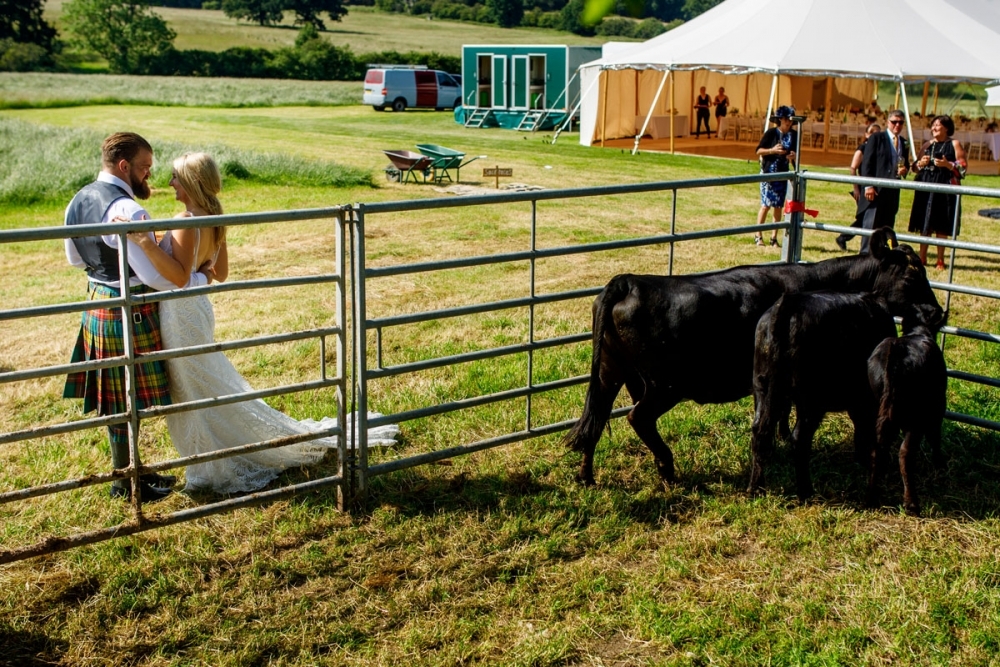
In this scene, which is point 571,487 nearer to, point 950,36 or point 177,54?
point 950,36

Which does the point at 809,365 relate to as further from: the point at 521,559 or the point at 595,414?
the point at 521,559

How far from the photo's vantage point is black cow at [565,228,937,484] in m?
4.87

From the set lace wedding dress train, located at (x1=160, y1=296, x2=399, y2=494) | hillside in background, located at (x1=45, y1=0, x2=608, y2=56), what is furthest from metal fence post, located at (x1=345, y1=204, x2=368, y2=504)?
hillside in background, located at (x1=45, y1=0, x2=608, y2=56)

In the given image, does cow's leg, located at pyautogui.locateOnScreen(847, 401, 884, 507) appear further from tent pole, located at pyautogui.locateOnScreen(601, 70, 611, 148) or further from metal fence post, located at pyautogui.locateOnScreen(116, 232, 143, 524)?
tent pole, located at pyautogui.locateOnScreen(601, 70, 611, 148)

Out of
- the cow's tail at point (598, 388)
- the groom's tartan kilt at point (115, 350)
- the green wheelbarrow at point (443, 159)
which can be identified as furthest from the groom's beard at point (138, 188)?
the green wheelbarrow at point (443, 159)

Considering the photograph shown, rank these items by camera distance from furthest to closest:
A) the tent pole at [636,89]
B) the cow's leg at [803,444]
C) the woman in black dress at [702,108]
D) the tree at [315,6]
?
the woman in black dress at [702,108], the tent pole at [636,89], the tree at [315,6], the cow's leg at [803,444]

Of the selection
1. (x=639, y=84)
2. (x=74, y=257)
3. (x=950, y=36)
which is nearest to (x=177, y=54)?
(x=639, y=84)

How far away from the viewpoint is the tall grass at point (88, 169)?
51.0ft

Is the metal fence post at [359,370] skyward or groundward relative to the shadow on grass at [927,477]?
skyward

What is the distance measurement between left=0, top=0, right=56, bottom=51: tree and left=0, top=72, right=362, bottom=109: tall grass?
6.53 metres

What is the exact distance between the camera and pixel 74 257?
4750 millimetres

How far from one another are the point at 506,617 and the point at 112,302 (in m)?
2.06

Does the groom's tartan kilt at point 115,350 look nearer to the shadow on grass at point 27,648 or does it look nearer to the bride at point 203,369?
the bride at point 203,369

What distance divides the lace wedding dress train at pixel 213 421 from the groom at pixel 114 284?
0.09m
